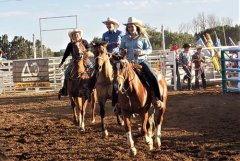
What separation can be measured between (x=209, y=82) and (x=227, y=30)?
4011cm

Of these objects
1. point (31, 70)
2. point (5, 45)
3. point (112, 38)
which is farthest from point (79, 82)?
point (5, 45)

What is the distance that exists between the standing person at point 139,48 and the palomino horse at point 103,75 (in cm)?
50

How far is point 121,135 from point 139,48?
227 centimetres

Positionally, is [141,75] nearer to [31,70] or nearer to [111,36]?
[111,36]

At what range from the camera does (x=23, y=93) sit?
22703 millimetres

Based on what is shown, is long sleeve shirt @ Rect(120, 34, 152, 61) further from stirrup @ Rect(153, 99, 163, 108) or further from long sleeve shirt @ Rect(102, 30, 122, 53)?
long sleeve shirt @ Rect(102, 30, 122, 53)

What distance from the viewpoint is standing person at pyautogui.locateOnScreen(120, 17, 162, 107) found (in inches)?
311

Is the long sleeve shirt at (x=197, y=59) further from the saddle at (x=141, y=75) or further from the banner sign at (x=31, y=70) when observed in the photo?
the saddle at (x=141, y=75)

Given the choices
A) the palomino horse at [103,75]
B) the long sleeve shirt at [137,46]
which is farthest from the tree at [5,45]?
the long sleeve shirt at [137,46]

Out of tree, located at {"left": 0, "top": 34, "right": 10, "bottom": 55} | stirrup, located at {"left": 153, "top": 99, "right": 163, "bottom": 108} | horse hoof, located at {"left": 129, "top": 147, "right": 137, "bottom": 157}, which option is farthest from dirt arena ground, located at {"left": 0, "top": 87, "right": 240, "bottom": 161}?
tree, located at {"left": 0, "top": 34, "right": 10, "bottom": 55}

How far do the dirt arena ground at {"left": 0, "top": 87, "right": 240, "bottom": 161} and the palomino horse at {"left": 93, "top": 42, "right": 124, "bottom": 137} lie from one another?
79 cm

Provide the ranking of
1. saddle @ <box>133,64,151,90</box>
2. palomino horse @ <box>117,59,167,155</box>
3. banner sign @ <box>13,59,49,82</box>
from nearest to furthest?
palomino horse @ <box>117,59,167,155</box>
saddle @ <box>133,64,151,90</box>
banner sign @ <box>13,59,49,82</box>

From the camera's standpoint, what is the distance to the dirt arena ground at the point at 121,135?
7.57m

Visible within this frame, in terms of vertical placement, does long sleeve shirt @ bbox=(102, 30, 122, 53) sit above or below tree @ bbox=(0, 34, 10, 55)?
below
